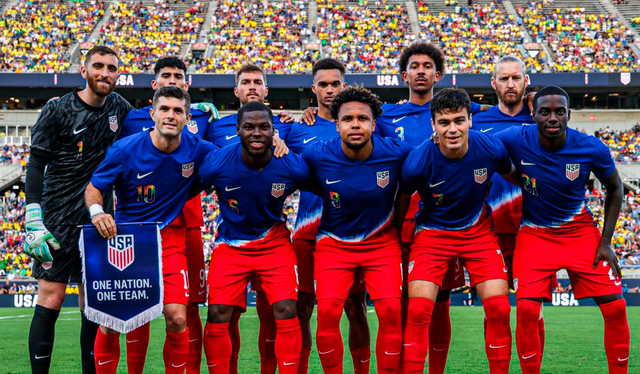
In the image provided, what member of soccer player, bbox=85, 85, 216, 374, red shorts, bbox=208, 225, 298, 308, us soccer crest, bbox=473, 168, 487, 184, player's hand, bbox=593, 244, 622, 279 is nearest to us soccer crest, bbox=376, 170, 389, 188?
us soccer crest, bbox=473, 168, 487, 184

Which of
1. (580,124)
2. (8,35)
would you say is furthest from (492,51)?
(8,35)

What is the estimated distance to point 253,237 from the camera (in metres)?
5.55

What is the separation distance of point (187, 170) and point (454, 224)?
2.24m

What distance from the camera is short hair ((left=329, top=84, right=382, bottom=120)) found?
5520 millimetres

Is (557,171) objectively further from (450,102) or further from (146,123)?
(146,123)

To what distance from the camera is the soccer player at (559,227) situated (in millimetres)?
5281

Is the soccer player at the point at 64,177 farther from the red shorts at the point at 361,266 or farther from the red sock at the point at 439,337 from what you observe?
the red sock at the point at 439,337

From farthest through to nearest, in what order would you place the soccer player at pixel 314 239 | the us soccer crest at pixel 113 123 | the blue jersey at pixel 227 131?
the blue jersey at pixel 227 131 < the us soccer crest at pixel 113 123 < the soccer player at pixel 314 239

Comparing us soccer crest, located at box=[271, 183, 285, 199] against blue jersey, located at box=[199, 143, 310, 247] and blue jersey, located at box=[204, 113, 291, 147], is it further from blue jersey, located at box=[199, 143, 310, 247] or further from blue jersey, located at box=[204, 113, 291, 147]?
blue jersey, located at box=[204, 113, 291, 147]

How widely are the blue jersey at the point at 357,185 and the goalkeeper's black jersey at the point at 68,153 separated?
1.91 metres

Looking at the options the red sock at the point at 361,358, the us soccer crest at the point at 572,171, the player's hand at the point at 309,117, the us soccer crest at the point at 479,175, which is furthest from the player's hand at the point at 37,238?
the us soccer crest at the point at 572,171

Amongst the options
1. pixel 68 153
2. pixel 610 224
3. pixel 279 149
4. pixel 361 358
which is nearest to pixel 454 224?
pixel 610 224

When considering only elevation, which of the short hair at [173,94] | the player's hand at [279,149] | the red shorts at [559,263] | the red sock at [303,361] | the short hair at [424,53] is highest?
the short hair at [424,53]

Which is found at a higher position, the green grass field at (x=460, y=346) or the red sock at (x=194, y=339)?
the red sock at (x=194, y=339)
